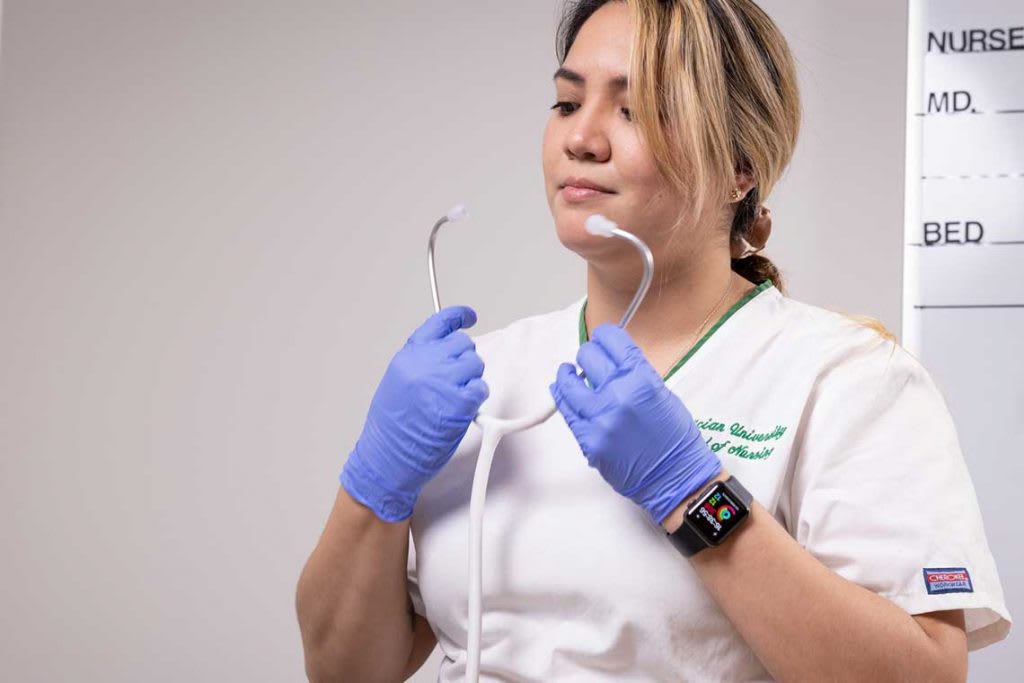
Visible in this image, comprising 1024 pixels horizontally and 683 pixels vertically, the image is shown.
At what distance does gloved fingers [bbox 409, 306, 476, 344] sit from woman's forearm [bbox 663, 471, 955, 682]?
0.38 metres

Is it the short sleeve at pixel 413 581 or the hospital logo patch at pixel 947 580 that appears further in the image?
the short sleeve at pixel 413 581

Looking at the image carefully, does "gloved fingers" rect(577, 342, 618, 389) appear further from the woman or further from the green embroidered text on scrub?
the green embroidered text on scrub

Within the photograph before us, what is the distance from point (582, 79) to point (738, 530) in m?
0.48

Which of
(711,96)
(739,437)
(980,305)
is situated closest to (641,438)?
(739,437)

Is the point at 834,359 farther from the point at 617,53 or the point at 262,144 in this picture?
the point at 262,144

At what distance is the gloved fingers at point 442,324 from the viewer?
4.07ft

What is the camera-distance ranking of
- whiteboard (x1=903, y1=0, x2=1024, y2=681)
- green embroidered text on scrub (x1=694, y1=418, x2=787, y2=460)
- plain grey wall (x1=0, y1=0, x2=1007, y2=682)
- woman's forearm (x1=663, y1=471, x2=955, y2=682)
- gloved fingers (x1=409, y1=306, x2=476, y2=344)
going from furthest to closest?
plain grey wall (x1=0, y1=0, x2=1007, y2=682) → whiteboard (x1=903, y1=0, x2=1024, y2=681) → gloved fingers (x1=409, y1=306, x2=476, y2=344) → green embroidered text on scrub (x1=694, y1=418, x2=787, y2=460) → woman's forearm (x1=663, y1=471, x2=955, y2=682)

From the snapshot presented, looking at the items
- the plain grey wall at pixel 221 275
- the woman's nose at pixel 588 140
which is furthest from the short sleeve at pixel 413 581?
the plain grey wall at pixel 221 275

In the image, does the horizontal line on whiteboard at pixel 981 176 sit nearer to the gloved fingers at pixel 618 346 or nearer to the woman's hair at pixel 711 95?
the woman's hair at pixel 711 95

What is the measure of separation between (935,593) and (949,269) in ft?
3.29

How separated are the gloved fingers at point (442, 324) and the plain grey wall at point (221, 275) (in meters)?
0.97

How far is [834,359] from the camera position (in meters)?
1.16

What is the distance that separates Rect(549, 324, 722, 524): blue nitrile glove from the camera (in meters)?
1.05

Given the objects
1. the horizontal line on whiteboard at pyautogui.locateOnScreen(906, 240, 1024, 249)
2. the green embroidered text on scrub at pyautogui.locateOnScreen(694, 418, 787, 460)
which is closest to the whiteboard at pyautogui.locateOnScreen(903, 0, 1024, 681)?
the horizontal line on whiteboard at pyautogui.locateOnScreen(906, 240, 1024, 249)
